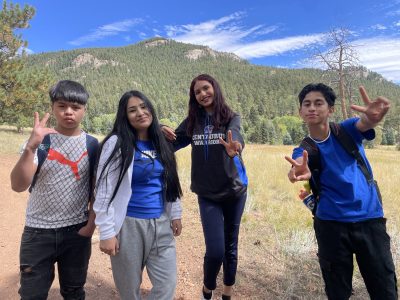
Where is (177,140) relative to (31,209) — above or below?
above

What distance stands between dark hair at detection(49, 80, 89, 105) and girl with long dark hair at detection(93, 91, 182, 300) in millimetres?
269

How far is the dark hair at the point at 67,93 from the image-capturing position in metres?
2.06

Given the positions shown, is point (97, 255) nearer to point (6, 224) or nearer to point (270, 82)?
point (6, 224)

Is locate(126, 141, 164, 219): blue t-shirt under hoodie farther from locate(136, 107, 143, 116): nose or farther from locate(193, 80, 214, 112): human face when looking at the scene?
locate(193, 80, 214, 112): human face

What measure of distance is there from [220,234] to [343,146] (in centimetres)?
112

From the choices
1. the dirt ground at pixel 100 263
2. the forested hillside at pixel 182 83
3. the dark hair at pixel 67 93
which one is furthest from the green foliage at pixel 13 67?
the forested hillside at pixel 182 83

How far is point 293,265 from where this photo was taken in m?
3.58

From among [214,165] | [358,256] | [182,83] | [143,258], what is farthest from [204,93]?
[182,83]

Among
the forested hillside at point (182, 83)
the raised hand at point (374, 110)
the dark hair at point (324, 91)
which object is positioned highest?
the forested hillside at point (182, 83)

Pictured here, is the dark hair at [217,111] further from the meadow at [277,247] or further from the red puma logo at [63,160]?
the meadow at [277,247]

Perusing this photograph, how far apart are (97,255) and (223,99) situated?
2.49 m

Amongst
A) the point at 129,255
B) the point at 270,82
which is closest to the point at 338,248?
the point at 129,255

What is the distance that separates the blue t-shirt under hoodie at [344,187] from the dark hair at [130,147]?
87 cm

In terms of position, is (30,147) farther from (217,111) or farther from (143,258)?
(217,111)
